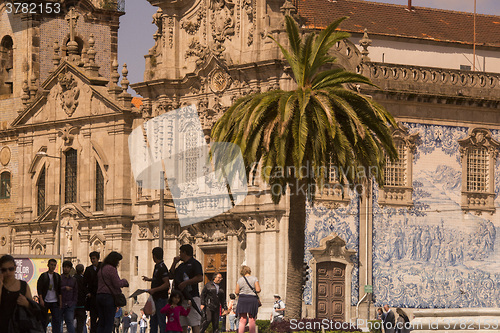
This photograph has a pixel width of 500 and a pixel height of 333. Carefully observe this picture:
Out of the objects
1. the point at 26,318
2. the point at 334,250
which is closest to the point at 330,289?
the point at 334,250

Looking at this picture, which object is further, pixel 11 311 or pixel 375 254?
pixel 375 254

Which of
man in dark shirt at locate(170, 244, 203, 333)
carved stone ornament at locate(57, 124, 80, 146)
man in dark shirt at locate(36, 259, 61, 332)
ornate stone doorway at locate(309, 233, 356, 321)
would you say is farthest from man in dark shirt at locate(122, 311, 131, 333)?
man in dark shirt at locate(170, 244, 203, 333)

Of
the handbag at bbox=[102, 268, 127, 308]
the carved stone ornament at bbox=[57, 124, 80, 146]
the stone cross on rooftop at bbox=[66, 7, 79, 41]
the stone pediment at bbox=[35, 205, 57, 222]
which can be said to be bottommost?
the handbag at bbox=[102, 268, 127, 308]

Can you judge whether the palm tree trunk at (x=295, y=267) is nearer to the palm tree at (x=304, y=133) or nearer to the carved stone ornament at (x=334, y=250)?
the palm tree at (x=304, y=133)

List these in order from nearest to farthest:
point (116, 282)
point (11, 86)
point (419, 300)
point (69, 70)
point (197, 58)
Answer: point (116, 282) < point (419, 300) < point (197, 58) < point (69, 70) < point (11, 86)

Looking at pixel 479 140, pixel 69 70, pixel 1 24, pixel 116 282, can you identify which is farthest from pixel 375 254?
pixel 1 24

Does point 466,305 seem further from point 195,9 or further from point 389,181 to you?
point 195,9

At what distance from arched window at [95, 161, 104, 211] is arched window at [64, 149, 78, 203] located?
5.68ft

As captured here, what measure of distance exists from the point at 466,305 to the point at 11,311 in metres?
35.3

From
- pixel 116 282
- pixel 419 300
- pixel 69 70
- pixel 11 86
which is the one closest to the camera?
pixel 116 282

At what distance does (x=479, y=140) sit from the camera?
174 feet

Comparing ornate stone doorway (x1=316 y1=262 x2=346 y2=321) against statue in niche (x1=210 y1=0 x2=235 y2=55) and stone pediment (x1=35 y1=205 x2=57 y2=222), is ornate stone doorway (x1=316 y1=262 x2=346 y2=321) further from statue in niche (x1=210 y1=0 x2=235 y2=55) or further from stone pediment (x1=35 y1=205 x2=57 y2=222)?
stone pediment (x1=35 y1=205 x2=57 y2=222)

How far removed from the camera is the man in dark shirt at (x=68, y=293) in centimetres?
2769

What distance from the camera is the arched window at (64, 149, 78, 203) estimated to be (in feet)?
211
